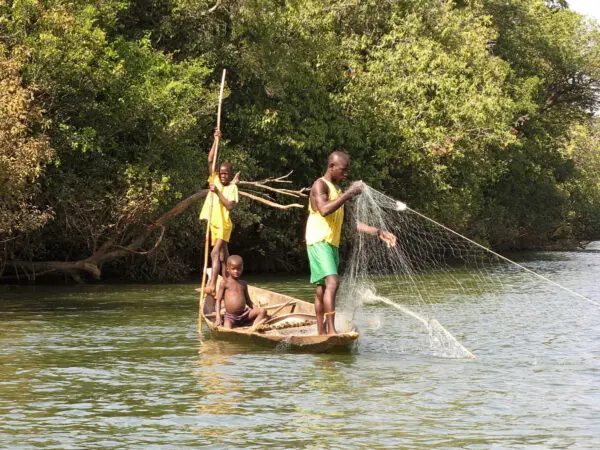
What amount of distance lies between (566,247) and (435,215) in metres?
21.1

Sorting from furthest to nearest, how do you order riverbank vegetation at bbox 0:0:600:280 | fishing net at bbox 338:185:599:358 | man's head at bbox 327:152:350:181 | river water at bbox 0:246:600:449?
riverbank vegetation at bbox 0:0:600:280 < fishing net at bbox 338:185:599:358 < man's head at bbox 327:152:350:181 < river water at bbox 0:246:600:449

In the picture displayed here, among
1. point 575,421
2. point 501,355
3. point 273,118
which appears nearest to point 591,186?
point 273,118

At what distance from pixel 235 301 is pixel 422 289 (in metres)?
11.4

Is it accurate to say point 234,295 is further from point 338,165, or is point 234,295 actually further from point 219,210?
point 338,165

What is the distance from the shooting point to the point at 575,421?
29.2ft

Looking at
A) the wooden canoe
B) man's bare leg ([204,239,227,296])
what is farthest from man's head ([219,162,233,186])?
the wooden canoe

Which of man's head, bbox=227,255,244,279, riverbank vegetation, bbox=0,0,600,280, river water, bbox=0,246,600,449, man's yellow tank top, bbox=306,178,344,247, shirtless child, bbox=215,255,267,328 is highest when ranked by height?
riverbank vegetation, bbox=0,0,600,280

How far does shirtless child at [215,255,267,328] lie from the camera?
13742 mm

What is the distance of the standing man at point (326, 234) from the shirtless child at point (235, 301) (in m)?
1.78

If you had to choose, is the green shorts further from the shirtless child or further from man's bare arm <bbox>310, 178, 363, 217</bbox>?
the shirtless child

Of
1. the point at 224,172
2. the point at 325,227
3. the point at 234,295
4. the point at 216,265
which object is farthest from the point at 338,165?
the point at 216,265

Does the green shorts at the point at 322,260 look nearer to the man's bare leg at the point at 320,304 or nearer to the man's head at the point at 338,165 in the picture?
the man's bare leg at the point at 320,304

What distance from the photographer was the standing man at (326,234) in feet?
38.6

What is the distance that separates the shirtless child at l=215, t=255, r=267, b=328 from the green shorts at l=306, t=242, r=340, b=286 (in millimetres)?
1842
